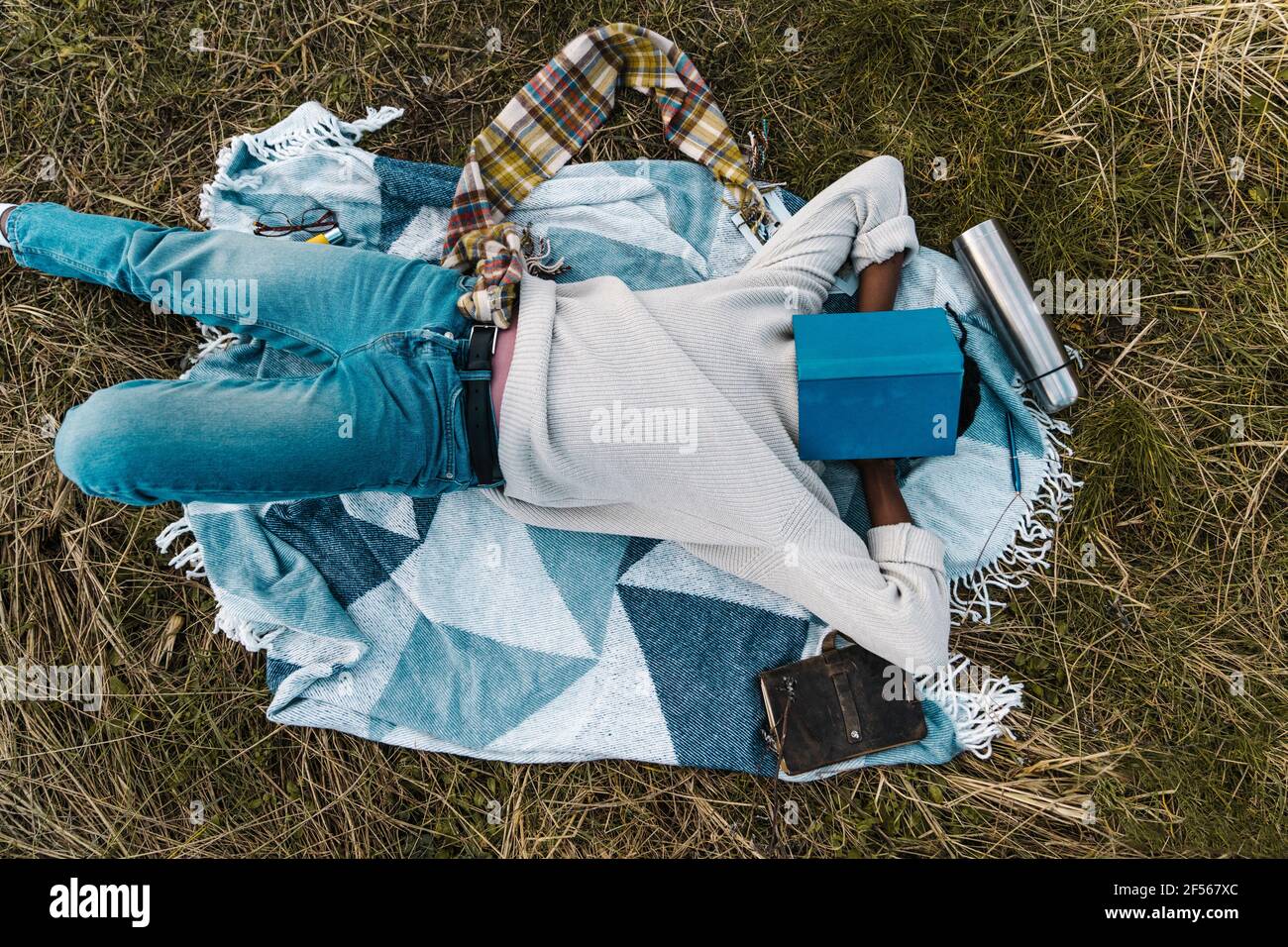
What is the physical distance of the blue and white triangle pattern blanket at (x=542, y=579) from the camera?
208cm

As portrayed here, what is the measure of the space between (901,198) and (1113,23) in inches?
36.9

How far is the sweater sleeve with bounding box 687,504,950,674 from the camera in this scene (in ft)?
5.70

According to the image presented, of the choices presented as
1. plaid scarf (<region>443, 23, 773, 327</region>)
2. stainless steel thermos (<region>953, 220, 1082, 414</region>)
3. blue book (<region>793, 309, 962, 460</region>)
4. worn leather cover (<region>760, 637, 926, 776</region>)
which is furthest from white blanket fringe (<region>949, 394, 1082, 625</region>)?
plaid scarf (<region>443, 23, 773, 327</region>)

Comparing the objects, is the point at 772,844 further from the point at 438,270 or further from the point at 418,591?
the point at 438,270

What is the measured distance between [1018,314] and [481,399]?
4.95ft

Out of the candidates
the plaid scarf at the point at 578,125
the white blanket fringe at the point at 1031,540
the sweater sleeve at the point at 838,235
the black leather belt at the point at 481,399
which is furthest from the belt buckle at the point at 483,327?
the white blanket fringe at the point at 1031,540

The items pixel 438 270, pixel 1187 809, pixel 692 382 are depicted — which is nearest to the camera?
pixel 692 382

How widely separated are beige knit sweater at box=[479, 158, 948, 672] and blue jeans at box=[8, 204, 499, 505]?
22 centimetres

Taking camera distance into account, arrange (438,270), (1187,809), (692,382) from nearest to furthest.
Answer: (692,382), (438,270), (1187,809)

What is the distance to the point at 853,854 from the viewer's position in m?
2.10

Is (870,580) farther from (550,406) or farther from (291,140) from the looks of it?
(291,140)

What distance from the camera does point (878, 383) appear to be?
1654 millimetres

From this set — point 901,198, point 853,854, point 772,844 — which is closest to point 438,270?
point 901,198

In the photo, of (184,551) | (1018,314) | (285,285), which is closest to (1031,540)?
(1018,314)
